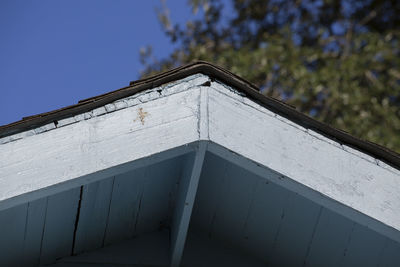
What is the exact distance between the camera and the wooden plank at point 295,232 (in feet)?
7.20

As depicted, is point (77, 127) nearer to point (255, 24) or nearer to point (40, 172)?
point (40, 172)

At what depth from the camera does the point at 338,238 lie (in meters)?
2.23

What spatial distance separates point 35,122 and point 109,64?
9161 mm

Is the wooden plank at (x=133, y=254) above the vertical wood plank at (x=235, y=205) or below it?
below

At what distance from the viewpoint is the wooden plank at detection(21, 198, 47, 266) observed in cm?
199

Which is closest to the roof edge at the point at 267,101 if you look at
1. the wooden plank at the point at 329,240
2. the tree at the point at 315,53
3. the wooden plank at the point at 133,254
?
the wooden plank at the point at 329,240

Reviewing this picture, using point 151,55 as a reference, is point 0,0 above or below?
above

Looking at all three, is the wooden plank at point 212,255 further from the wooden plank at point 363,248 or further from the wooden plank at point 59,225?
the wooden plank at point 59,225

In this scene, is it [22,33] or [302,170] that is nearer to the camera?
[302,170]

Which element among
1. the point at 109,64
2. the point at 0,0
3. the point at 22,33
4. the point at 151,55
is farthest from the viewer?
the point at 0,0

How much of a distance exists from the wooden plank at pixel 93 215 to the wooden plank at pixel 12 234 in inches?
9.0

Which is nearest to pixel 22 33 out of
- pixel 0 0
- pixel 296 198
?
pixel 0 0

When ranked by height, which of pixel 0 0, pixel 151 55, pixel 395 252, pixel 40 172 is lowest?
pixel 40 172

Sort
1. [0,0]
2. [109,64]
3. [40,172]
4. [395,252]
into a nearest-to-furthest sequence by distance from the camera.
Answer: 1. [40,172]
2. [395,252]
3. [109,64]
4. [0,0]
